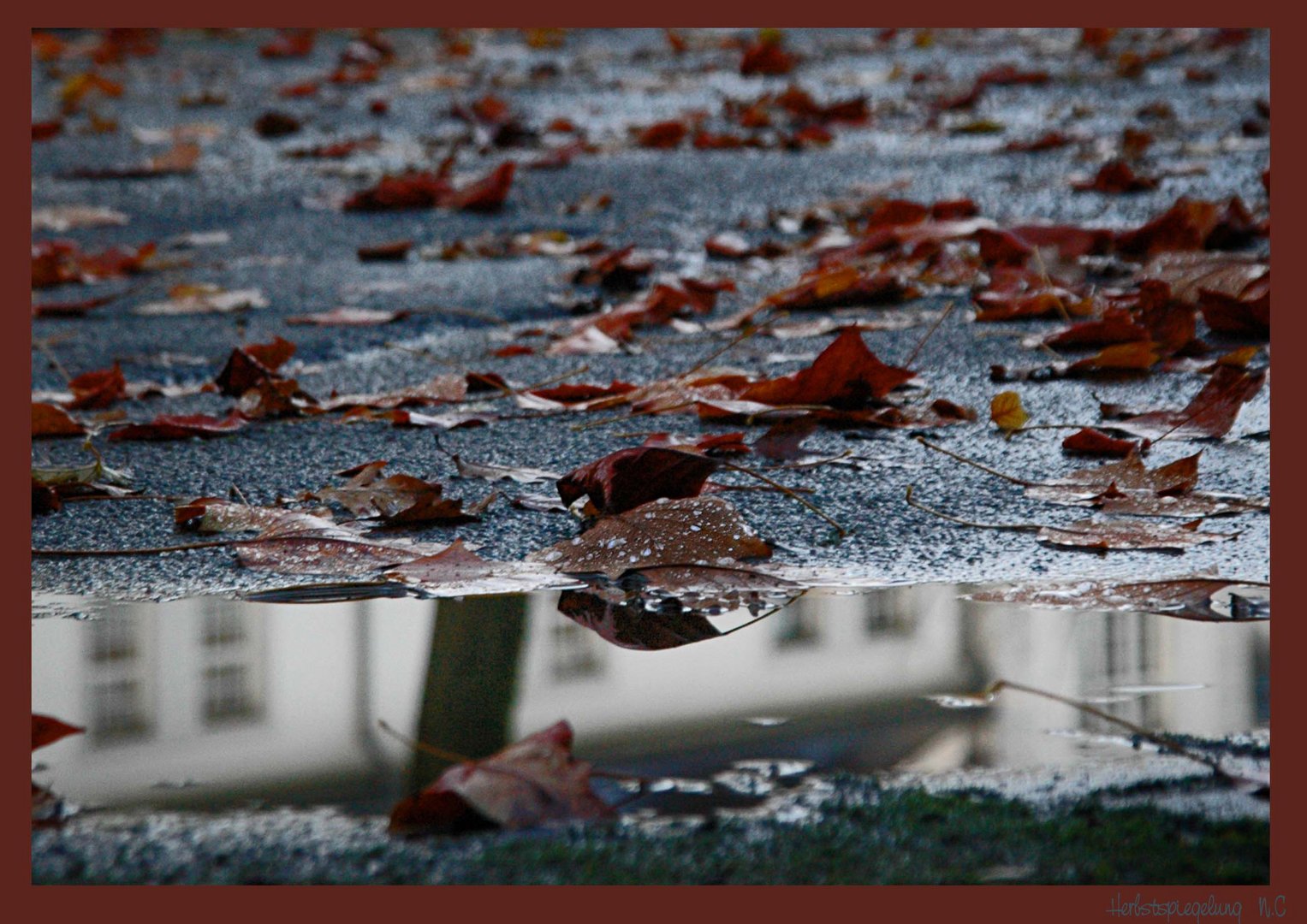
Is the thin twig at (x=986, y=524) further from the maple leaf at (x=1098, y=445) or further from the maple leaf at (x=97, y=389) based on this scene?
the maple leaf at (x=97, y=389)

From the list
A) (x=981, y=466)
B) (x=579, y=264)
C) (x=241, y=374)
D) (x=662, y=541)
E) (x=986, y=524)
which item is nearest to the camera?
(x=662, y=541)

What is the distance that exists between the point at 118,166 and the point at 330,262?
1.99m

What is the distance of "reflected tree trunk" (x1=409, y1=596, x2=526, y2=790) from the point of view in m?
1.00

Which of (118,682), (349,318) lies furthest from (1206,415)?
(349,318)

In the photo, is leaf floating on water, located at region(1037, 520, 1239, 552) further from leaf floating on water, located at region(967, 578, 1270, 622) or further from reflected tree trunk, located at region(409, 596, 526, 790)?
reflected tree trunk, located at region(409, 596, 526, 790)

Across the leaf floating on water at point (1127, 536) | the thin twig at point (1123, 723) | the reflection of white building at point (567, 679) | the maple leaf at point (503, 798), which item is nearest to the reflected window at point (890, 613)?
the reflection of white building at point (567, 679)

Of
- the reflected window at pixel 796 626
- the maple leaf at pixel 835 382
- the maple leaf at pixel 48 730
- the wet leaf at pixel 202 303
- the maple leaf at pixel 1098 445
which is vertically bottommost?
the maple leaf at pixel 48 730

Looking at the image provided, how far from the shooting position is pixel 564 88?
6742 mm

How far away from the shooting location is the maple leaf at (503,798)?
2.87ft

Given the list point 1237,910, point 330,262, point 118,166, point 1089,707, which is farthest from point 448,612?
point 118,166

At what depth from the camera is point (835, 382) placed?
1.81m

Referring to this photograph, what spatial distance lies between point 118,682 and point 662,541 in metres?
0.51

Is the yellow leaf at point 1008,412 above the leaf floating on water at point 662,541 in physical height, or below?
above

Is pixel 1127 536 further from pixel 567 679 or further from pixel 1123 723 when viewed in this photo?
pixel 567 679
